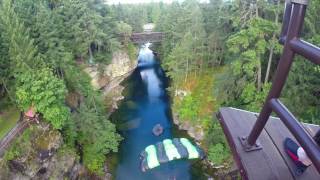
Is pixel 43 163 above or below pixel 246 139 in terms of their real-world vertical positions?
below

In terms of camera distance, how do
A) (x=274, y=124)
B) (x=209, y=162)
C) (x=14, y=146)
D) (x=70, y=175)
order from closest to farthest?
(x=274, y=124) → (x=14, y=146) → (x=70, y=175) → (x=209, y=162)

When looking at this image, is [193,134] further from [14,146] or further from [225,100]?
[14,146]

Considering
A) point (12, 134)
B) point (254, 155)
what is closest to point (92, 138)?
point (12, 134)

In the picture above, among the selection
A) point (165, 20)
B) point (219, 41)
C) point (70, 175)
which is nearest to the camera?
point (70, 175)

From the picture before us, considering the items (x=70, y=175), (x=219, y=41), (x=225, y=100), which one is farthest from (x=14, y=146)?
(x=219, y=41)

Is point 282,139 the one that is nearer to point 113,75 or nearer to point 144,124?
point 144,124

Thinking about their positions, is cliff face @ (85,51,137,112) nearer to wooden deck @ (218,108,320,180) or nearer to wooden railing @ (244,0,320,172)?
wooden deck @ (218,108,320,180)

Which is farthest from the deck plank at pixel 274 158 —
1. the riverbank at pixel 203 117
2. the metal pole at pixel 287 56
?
the riverbank at pixel 203 117
